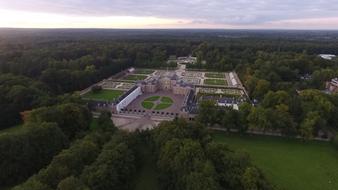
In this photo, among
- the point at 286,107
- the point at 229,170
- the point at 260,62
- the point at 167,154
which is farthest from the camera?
the point at 260,62

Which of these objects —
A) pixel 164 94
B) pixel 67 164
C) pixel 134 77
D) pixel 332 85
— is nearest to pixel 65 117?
pixel 67 164

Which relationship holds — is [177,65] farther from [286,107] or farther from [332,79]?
[286,107]

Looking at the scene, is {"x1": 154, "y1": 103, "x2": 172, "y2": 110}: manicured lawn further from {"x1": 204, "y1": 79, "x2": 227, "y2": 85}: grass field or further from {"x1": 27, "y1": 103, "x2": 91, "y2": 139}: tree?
A: {"x1": 204, "y1": 79, "x2": 227, "y2": 85}: grass field

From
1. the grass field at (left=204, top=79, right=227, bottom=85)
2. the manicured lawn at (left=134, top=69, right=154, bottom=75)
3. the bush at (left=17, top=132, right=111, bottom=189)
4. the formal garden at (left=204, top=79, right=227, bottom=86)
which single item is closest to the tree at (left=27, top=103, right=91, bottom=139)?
the bush at (left=17, top=132, right=111, bottom=189)

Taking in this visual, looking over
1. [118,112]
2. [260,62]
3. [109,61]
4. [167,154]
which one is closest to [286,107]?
[167,154]

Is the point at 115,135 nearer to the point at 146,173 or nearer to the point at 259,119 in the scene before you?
the point at 146,173
